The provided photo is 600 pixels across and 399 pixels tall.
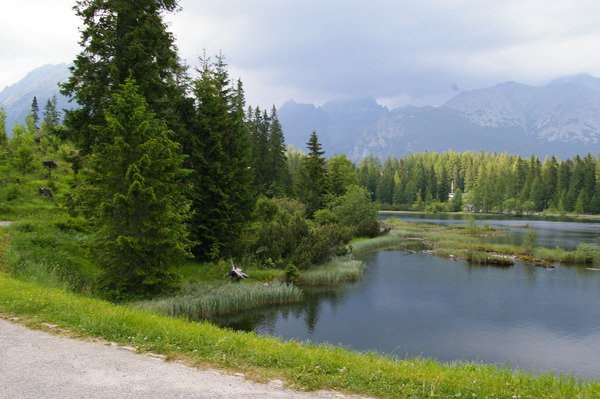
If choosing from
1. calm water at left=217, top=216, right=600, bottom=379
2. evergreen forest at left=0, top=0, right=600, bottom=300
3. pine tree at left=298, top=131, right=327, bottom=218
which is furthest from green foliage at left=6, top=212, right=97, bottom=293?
pine tree at left=298, top=131, right=327, bottom=218

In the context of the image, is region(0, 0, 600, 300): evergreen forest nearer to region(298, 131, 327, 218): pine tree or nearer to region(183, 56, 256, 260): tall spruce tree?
region(183, 56, 256, 260): tall spruce tree

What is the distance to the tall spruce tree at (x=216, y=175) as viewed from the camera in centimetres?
2400

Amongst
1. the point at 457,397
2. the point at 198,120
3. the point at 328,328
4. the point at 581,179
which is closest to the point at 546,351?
the point at 328,328

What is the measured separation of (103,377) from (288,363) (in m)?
3.06

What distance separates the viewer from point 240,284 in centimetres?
2142

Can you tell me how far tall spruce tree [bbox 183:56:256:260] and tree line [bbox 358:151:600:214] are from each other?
105 metres

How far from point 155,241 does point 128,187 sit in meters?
2.55

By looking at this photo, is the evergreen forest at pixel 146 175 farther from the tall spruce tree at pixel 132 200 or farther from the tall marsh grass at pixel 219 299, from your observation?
the tall marsh grass at pixel 219 299

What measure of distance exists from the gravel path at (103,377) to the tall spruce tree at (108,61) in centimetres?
1403

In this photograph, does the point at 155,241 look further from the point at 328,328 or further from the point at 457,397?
the point at 457,397

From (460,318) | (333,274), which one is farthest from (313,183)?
(460,318)

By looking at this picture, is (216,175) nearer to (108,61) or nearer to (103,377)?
(108,61)

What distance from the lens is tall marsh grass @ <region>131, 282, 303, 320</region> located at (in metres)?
16.5

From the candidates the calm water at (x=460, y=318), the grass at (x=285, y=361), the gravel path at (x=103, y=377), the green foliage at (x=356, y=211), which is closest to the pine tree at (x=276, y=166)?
the green foliage at (x=356, y=211)
